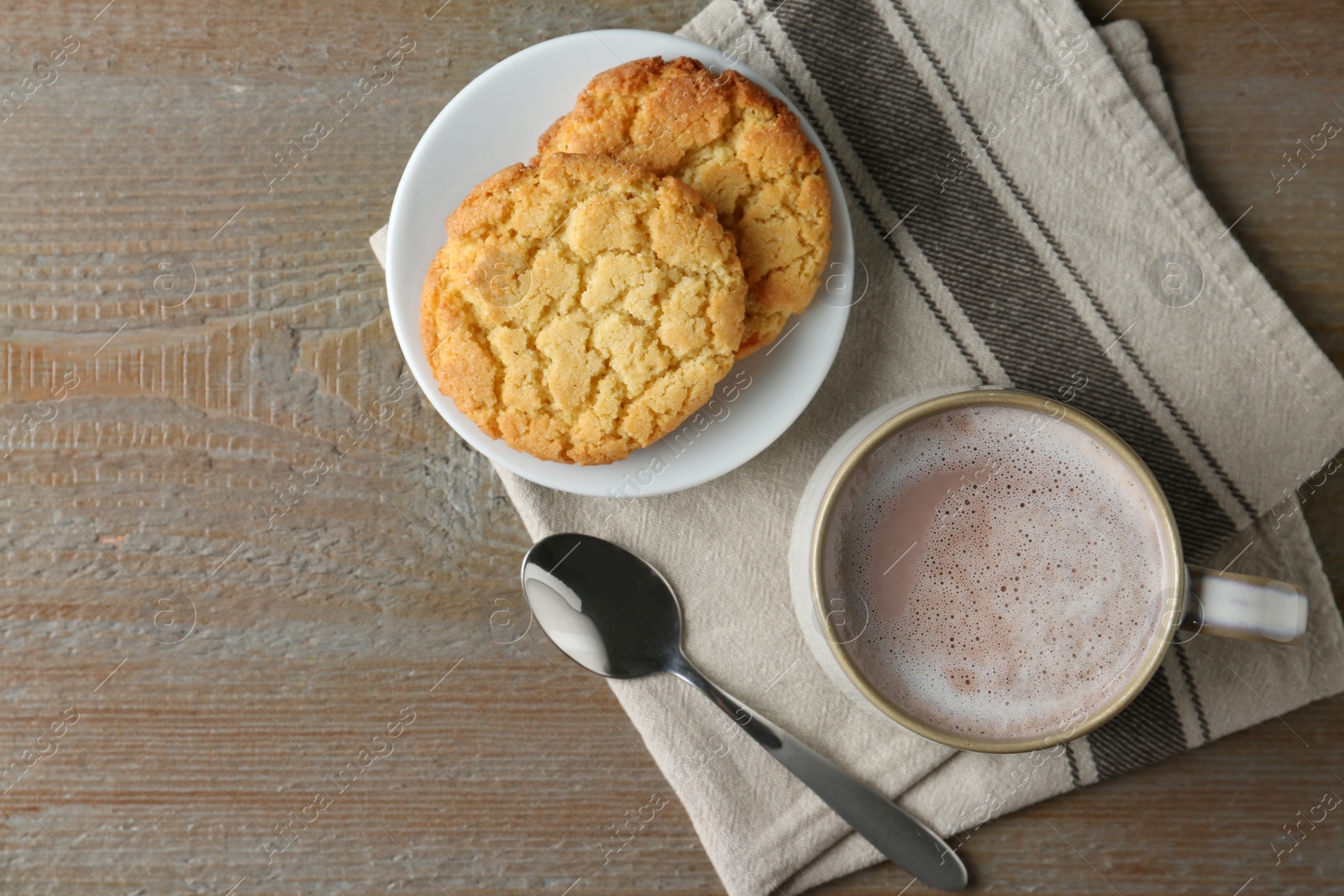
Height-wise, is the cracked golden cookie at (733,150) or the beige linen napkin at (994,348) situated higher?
the cracked golden cookie at (733,150)

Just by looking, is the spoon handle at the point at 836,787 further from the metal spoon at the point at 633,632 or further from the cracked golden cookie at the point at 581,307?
the cracked golden cookie at the point at 581,307

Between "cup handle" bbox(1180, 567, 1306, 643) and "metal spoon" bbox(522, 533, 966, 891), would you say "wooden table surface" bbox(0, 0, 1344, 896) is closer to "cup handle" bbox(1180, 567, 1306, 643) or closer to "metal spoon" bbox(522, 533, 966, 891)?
"metal spoon" bbox(522, 533, 966, 891)

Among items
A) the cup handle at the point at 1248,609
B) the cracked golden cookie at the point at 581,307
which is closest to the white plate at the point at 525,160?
the cracked golden cookie at the point at 581,307

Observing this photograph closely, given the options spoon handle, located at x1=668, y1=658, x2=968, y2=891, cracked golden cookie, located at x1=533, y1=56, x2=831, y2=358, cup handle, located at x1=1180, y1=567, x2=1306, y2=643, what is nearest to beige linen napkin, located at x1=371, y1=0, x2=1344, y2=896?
spoon handle, located at x1=668, y1=658, x2=968, y2=891

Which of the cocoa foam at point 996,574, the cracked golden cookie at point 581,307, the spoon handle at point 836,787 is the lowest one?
the spoon handle at point 836,787

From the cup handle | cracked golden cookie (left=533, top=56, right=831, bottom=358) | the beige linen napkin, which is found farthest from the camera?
the beige linen napkin

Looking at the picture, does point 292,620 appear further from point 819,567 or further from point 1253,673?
point 1253,673

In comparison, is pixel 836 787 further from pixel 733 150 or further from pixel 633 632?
pixel 733 150
